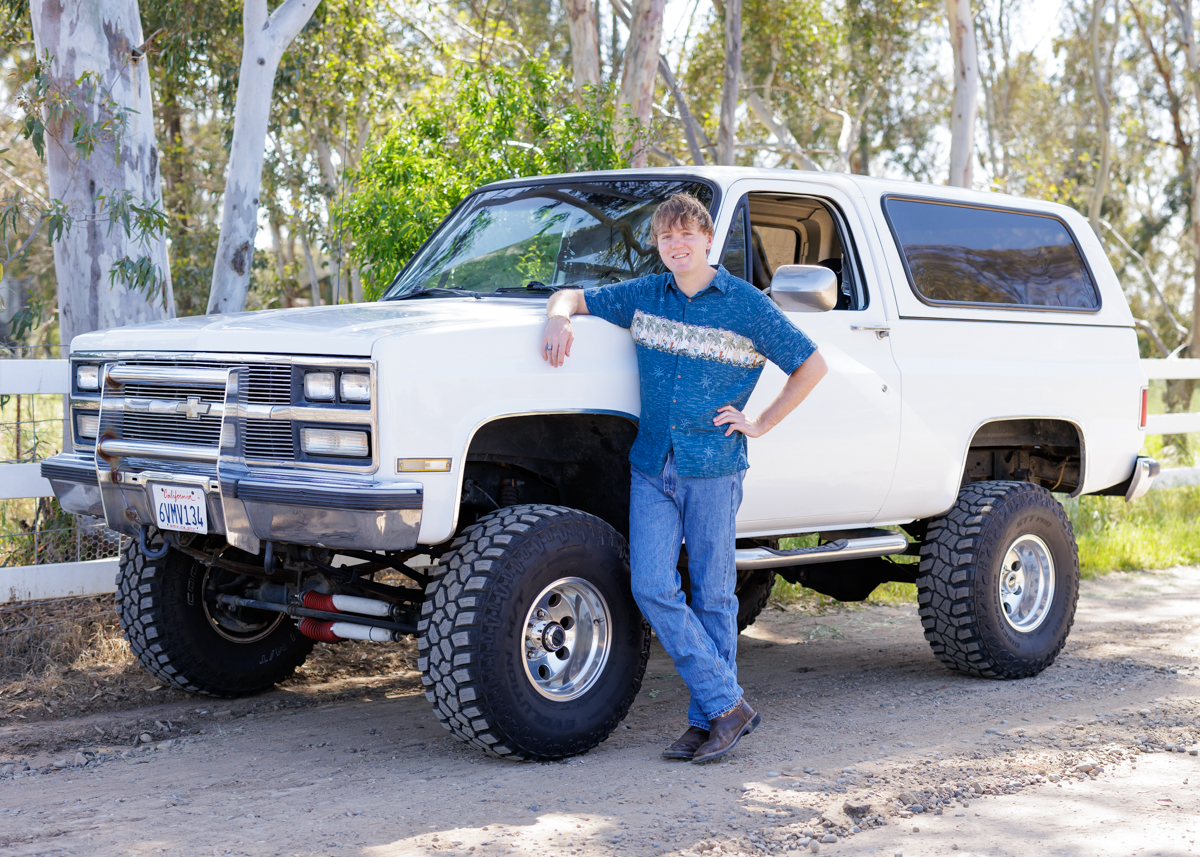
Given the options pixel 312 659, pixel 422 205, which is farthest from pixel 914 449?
pixel 422 205

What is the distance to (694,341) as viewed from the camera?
4.57 m

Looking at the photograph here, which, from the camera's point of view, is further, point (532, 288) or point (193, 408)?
point (532, 288)

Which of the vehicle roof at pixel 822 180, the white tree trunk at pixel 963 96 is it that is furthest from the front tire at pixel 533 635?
the white tree trunk at pixel 963 96

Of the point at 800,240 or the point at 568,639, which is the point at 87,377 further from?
the point at 800,240

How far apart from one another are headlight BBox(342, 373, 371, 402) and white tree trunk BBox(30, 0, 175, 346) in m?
3.65

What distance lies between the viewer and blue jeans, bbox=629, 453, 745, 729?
4.60 metres

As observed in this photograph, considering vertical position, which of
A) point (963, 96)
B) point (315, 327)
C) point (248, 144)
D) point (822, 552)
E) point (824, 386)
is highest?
point (963, 96)

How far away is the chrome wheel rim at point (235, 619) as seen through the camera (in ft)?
18.2

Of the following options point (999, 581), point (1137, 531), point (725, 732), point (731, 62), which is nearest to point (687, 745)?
point (725, 732)

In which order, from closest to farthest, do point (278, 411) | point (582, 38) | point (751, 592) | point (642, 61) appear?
point (278, 411)
point (751, 592)
point (642, 61)
point (582, 38)

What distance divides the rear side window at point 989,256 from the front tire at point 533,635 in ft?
7.40

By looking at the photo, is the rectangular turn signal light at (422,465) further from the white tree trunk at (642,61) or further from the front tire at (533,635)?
the white tree trunk at (642,61)

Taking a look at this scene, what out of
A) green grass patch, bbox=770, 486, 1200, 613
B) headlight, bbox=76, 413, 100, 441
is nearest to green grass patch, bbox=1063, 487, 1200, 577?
green grass patch, bbox=770, 486, 1200, 613

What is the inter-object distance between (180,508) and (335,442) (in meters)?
0.70
